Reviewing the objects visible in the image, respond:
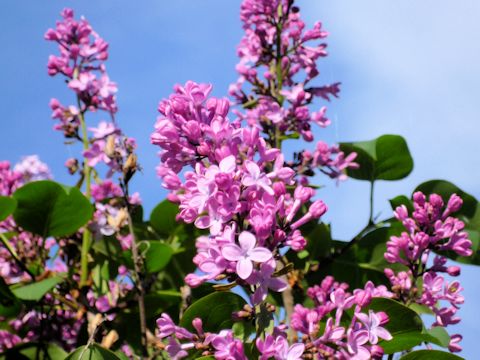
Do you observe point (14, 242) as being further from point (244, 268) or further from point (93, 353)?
point (244, 268)

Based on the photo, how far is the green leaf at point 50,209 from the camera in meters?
2.38

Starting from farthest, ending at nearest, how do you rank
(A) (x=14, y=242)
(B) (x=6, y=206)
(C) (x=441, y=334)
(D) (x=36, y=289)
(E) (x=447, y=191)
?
1. (A) (x=14, y=242)
2. (E) (x=447, y=191)
3. (B) (x=6, y=206)
4. (D) (x=36, y=289)
5. (C) (x=441, y=334)

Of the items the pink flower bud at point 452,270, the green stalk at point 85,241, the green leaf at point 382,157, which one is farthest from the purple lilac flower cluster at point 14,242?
the pink flower bud at point 452,270

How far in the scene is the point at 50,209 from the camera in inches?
96.0

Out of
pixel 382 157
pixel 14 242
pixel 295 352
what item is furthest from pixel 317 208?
pixel 14 242

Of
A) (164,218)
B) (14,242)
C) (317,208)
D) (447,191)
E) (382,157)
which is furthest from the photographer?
(14,242)

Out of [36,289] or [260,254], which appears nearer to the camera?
[260,254]

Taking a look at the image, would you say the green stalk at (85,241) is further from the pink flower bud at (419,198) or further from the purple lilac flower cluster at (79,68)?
the pink flower bud at (419,198)

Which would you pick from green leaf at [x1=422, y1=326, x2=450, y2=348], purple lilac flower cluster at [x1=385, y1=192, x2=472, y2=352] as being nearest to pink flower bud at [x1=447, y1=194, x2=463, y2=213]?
purple lilac flower cluster at [x1=385, y1=192, x2=472, y2=352]

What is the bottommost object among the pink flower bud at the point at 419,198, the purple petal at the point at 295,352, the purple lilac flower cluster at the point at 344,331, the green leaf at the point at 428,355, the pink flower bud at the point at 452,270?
the green leaf at the point at 428,355

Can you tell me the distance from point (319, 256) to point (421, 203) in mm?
631

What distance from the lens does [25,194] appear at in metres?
2.40

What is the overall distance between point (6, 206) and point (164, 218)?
2.20 feet

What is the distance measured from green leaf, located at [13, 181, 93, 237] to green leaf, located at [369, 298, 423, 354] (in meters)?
1.24
